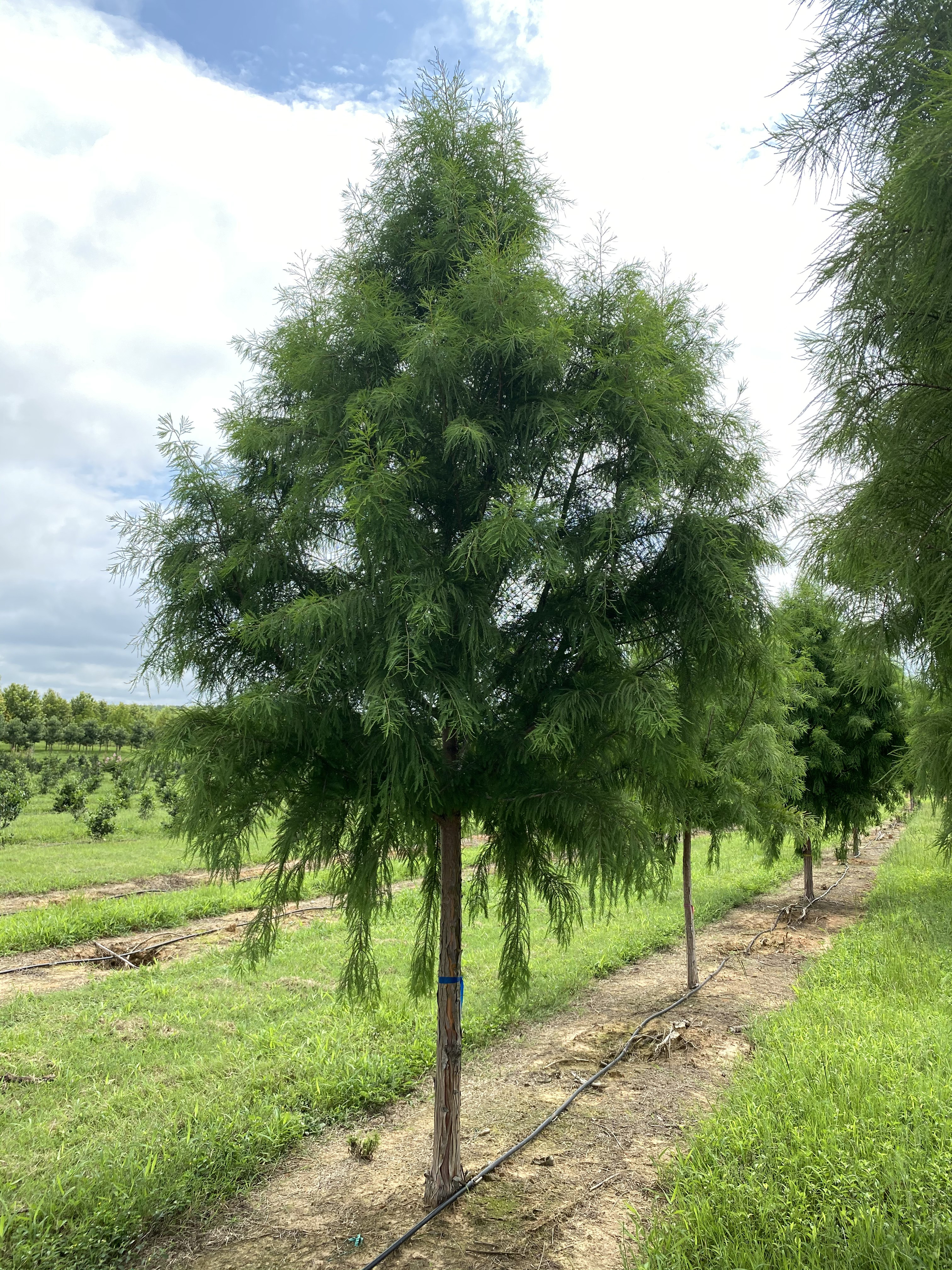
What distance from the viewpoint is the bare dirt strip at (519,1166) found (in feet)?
13.5

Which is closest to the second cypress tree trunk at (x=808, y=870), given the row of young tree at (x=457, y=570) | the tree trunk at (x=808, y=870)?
the tree trunk at (x=808, y=870)

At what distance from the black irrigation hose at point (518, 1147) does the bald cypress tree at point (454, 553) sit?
1409 mm

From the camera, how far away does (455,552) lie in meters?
3.26

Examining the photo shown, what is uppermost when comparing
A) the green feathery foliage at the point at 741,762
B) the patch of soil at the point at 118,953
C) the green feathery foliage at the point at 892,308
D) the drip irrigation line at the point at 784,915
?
the green feathery foliage at the point at 892,308

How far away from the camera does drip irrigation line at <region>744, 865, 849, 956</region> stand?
11.2 meters

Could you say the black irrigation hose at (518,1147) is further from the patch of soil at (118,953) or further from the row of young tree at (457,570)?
the patch of soil at (118,953)

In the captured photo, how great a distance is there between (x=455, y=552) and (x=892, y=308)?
198 cm

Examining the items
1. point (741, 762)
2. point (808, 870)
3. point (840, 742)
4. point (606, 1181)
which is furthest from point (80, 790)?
point (606, 1181)

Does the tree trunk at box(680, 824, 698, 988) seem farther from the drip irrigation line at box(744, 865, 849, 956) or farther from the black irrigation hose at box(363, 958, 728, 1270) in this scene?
the drip irrigation line at box(744, 865, 849, 956)

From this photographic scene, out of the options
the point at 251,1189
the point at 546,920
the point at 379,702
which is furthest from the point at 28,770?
the point at 379,702

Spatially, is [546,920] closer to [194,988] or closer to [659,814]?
[194,988]

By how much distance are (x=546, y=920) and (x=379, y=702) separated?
1130cm

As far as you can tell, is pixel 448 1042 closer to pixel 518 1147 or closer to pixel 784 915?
pixel 518 1147

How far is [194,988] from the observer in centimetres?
892
